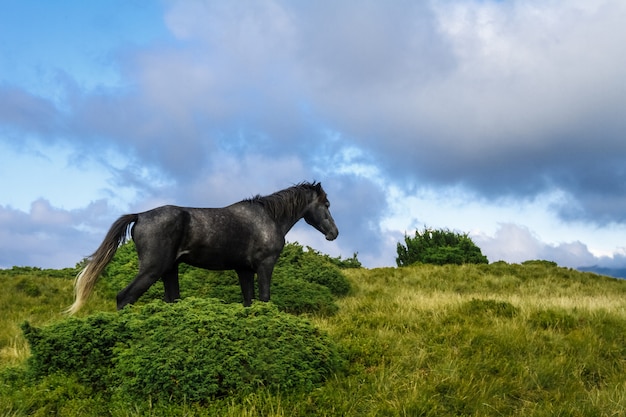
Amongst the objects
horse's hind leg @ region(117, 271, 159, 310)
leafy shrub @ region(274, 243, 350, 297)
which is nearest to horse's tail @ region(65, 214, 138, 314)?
horse's hind leg @ region(117, 271, 159, 310)

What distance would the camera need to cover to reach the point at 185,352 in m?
6.02

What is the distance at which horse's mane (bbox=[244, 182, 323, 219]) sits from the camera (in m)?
9.67

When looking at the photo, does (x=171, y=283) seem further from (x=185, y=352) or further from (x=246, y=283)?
(x=185, y=352)

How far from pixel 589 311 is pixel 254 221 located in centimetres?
706

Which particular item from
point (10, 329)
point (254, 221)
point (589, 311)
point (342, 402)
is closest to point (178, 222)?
point (254, 221)

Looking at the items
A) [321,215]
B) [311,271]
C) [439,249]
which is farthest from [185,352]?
[439,249]

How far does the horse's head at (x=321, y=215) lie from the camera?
33.8ft

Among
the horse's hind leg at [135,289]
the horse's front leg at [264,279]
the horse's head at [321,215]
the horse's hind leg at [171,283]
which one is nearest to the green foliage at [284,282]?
the horse's head at [321,215]

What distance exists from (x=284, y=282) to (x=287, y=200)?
3.27 meters

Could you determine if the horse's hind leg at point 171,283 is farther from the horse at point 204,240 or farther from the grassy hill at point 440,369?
the grassy hill at point 440,369

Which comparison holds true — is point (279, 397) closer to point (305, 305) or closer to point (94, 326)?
point (94, 326)

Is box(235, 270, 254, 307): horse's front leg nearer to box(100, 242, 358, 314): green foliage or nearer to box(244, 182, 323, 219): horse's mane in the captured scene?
box(244, 182, 323, 219): horse's mane

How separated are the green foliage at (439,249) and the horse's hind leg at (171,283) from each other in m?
21.6

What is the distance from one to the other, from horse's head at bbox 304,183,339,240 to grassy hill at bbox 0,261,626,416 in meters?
1.76
